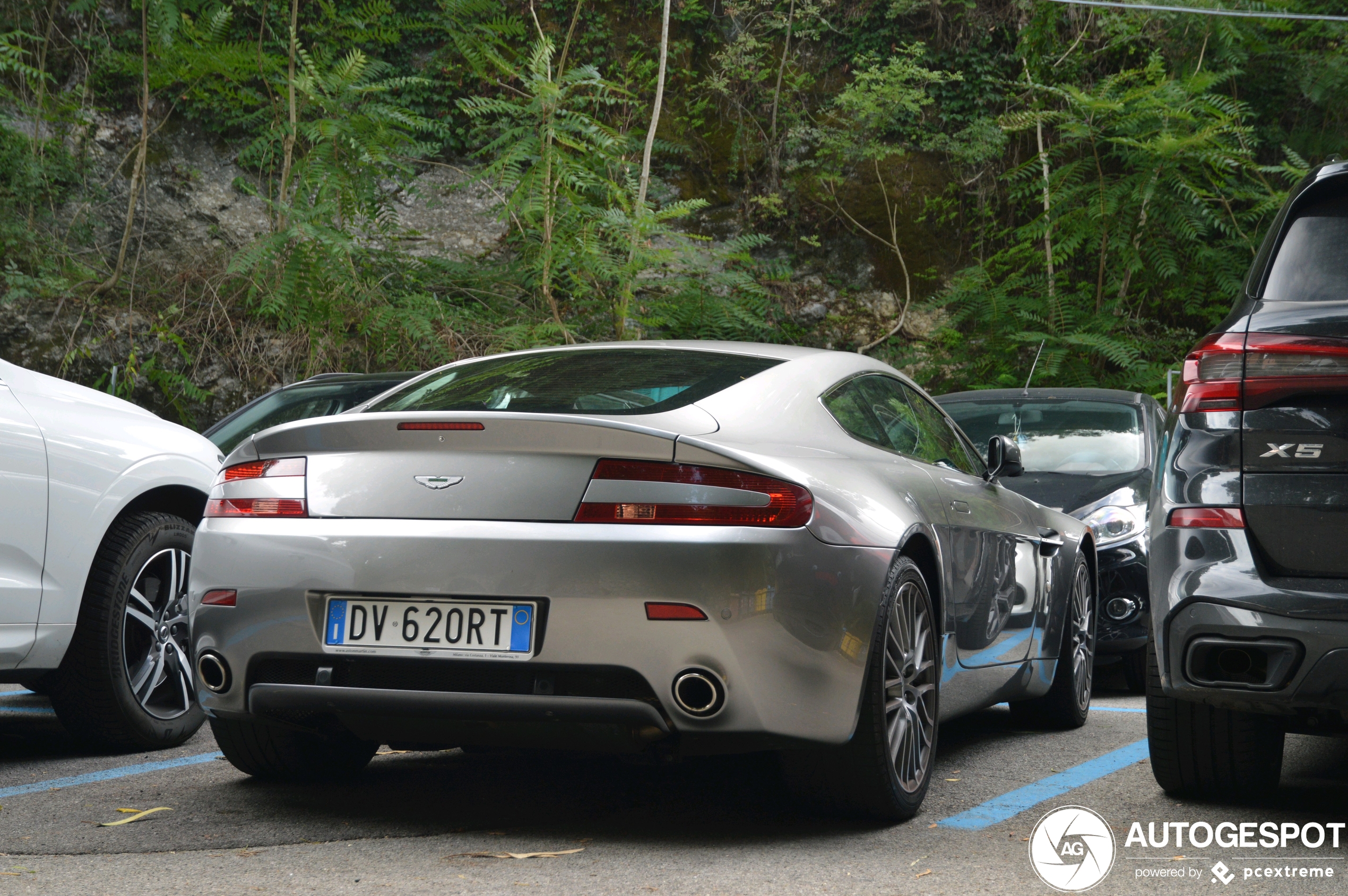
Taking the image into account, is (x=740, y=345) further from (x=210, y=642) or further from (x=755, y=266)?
(x=755, y=266)

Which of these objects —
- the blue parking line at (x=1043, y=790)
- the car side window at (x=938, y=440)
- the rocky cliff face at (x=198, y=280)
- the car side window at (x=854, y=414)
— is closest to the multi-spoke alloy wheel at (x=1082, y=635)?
the blue parking line at (x=1043, y=790)

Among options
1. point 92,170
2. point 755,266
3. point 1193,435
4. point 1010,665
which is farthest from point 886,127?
point 1193,435

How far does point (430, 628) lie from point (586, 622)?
1.34 feet

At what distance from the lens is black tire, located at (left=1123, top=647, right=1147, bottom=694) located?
6895 millimetres

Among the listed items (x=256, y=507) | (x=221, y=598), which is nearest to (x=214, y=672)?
(x=221, y=598)

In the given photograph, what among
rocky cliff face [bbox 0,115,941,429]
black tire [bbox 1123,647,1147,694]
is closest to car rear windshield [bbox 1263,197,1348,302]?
black tire [bbox 1123,647,1147,694]

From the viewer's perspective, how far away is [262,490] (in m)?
3.48

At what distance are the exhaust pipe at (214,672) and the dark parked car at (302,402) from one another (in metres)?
3.95

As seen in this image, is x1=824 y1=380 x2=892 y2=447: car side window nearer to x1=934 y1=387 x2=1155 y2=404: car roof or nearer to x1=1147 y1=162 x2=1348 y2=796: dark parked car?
x1=1147 y1=162 x2=1348 y2=796: dark parked car

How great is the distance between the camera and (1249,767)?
376cm

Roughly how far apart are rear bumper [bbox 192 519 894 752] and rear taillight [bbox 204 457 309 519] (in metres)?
0.06

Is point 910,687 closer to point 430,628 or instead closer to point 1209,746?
point 1209,746

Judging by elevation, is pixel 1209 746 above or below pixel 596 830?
above

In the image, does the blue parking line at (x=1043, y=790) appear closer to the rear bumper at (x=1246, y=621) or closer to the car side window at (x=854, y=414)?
the rear bumper at (x=1246, y=621)
